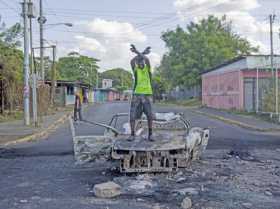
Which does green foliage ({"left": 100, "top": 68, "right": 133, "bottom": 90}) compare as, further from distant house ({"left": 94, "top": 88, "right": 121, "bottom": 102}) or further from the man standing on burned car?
the man standing on burned car

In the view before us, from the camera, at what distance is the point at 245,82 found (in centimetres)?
3591

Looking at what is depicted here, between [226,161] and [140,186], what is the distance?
12.2ft

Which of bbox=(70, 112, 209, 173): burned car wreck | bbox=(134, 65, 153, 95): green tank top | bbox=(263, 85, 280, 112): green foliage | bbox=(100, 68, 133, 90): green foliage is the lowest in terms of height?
bbox=(70, 112, 209, 173): burned car wreck

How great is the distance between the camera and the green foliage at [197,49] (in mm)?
58719

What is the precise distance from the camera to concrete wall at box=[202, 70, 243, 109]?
121ft

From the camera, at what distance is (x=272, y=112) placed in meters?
27.9

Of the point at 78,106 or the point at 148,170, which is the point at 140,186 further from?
the point at 78,106

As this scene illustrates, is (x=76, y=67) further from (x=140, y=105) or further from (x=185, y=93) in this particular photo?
(x=140, y=105)

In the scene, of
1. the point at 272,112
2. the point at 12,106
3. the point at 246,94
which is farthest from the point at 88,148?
the point at 246,94

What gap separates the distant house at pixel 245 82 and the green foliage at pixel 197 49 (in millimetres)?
15377

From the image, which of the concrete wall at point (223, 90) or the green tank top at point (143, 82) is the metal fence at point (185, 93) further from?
the green tank top at point (143, 82)

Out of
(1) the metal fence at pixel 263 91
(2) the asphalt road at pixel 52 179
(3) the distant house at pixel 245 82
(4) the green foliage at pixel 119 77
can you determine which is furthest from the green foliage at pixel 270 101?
(4) the green foliage at pixel 119 77

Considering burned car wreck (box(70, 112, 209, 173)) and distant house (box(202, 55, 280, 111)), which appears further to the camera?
distant house (box(202, 55, 280, 111))

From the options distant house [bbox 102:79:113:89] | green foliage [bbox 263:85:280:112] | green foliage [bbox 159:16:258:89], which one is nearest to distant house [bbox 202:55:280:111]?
green foliage [bbox 263:85:280:112]
